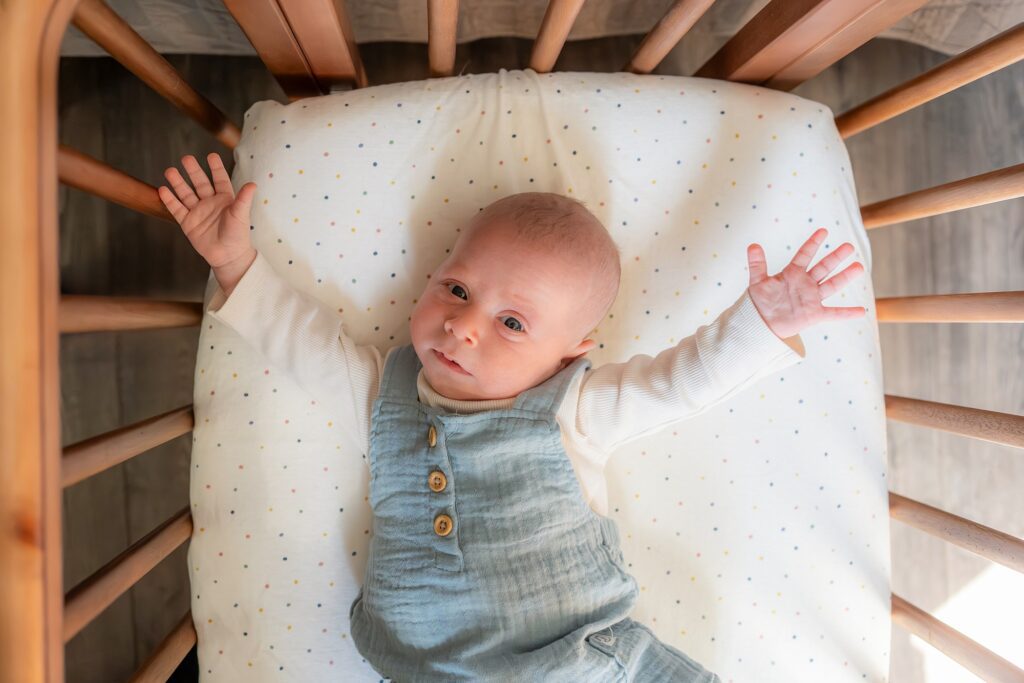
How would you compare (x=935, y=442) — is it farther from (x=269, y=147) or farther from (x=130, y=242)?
(x=130, y=242)

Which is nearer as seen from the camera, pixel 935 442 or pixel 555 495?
pixel 555 495

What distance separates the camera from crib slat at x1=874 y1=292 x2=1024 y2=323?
0.81 m

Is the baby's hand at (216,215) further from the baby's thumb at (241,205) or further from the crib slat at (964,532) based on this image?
the crib slat at (964,532)

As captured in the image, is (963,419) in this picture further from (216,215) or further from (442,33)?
(216,215)

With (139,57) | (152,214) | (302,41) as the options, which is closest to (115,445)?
(152,214)

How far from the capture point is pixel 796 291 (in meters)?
0.81

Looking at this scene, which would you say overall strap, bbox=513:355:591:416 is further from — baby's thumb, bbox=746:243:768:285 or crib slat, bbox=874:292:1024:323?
crib slat, bbox=874:292:1024:323

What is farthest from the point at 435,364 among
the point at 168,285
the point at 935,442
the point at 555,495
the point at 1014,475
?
the point at 1014,475

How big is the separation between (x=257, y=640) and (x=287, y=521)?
150 millimetres

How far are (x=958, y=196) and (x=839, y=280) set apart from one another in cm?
20

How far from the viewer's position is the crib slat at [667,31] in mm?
812

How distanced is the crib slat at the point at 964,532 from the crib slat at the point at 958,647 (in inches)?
4.3

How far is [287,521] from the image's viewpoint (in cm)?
91

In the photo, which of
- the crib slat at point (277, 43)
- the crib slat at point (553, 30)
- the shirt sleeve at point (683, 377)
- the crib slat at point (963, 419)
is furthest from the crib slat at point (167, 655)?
the crib slat at point (963, 419)
